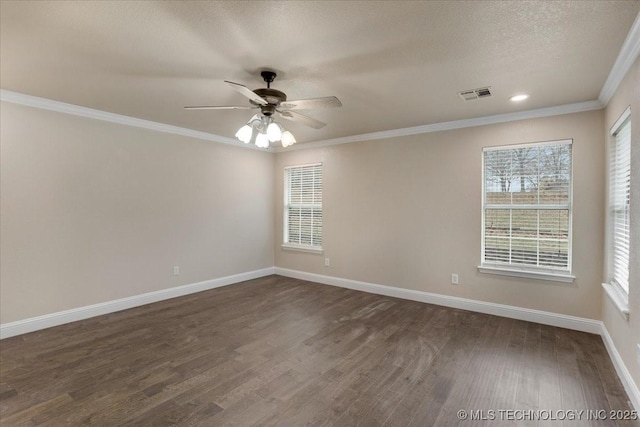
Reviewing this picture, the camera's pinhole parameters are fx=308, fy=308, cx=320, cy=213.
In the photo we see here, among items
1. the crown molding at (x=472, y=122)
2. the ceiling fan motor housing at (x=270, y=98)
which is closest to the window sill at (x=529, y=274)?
the crown molding at (x=472, y=122)

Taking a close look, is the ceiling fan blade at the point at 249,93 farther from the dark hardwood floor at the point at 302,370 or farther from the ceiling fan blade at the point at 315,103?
the dark hardwood floor at the point at 302,370

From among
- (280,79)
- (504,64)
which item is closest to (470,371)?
(504,64)

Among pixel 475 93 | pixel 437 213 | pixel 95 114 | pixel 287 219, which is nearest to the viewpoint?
pixel 475 93

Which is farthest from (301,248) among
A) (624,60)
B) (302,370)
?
(624,60)

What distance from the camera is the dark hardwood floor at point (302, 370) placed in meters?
2.06

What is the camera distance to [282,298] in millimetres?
4605

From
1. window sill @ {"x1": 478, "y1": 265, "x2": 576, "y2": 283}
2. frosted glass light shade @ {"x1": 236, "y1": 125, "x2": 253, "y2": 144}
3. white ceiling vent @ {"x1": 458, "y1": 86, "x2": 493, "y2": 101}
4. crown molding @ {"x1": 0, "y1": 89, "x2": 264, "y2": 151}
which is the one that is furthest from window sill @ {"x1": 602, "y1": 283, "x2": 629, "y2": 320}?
crown molding @ {"x1": 0, "y1": 89, "x2": 264, "y2": 151}

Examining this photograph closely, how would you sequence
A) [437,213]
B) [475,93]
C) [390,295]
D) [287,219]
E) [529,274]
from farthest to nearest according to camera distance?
[287,219] → [390,295] → [437,213] → [529,274] → [475,93]

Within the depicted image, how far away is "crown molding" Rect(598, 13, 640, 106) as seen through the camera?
2.02 metres

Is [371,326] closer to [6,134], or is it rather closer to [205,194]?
[205,194]

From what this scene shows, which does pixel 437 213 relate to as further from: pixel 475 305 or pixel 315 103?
pixel 315 103

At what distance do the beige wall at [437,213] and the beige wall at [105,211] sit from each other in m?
1.60

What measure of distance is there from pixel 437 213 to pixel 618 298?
6.78 ft

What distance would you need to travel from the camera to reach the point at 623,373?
2.38 meters
